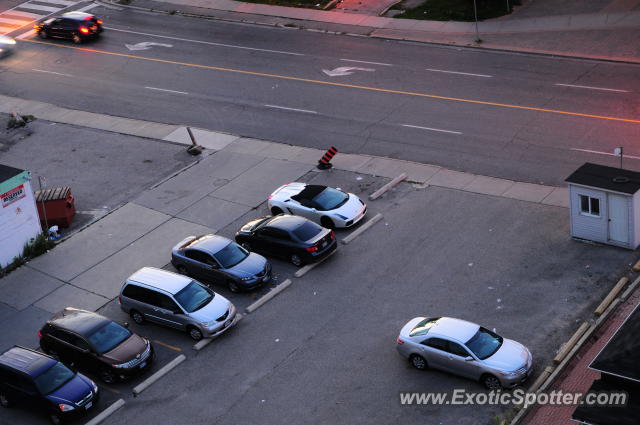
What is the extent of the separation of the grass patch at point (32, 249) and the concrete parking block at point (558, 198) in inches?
723

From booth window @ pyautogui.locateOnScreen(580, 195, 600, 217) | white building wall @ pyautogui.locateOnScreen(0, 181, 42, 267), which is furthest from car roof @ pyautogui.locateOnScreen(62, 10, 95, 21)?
booth window @ pyautogui.locateOnScreen(580, 195, 600, 217)

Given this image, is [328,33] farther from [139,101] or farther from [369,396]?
[369,396]

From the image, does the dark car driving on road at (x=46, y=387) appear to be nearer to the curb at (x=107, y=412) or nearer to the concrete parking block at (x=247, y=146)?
the curb at (x=107, y=412)

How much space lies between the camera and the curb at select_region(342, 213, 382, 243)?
30781 mm

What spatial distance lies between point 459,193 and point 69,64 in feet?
90.7

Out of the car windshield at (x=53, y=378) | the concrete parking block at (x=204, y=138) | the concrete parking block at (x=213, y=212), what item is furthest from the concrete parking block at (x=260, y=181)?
the car windshield at (x=53, y=378)

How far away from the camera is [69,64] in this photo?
166 feet

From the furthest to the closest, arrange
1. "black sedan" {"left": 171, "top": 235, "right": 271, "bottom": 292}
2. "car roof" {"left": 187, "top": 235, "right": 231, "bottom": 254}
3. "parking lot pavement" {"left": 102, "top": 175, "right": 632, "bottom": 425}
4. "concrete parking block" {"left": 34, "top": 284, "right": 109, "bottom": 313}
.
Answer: "car roof" {"left": 187, "top": 235, "right": 231, "bottom": 254}
"concrete parking block" {"left": 34, "top": 284, "right": 109, "bottom": 313}
"black sedan" {"left": 171, "top": 235, "right": 271, "bottom": 292}
"parking lot pavement" {"left": 102, "top": 175, "right": 632, "bottom": 425}

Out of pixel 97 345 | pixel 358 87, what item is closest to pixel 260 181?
pixel 358 87

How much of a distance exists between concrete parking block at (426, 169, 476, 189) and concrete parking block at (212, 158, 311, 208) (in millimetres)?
5377

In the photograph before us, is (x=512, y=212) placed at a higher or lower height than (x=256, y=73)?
lower

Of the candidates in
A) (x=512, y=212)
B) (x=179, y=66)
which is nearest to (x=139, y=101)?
(x=179, y=66)

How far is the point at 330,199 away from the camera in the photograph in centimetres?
3183

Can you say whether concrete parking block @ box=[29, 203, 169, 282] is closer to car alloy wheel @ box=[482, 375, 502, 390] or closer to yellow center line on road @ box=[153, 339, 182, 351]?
yellow center line on road @ box=[153, 339, 182, 351]
